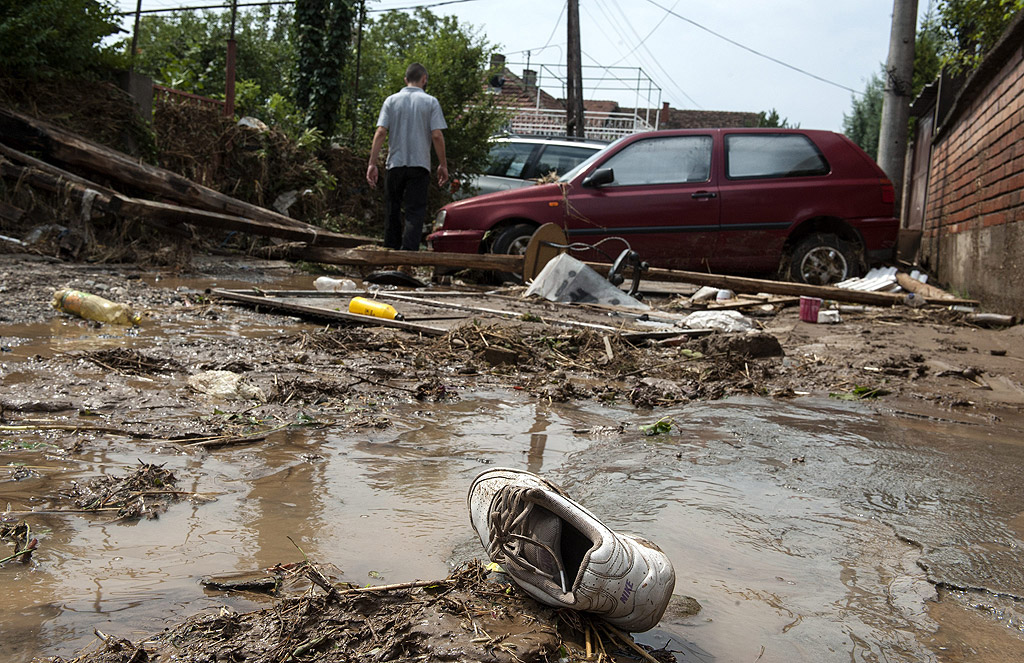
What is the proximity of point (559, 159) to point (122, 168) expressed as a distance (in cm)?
494

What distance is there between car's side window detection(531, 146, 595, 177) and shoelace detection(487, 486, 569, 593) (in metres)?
8.19

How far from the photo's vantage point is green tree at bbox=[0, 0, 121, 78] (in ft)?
25.8

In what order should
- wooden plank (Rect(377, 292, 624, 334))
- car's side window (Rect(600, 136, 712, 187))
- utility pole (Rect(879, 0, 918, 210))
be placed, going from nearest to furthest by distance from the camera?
wooden plank (Rect(377, 292, 624, 334))
car's side window (Rect(600, 136, 712, 187))
utility pole (Rect(879, 0, 918, 210))

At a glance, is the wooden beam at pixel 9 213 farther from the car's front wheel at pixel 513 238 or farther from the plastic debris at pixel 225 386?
the plastic debris at pixel 225 386

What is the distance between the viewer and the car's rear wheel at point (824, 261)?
789 centimetres

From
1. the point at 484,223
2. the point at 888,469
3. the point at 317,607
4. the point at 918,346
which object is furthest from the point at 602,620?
the point at 484,223

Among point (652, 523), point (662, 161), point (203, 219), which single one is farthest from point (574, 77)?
point (652, 523)

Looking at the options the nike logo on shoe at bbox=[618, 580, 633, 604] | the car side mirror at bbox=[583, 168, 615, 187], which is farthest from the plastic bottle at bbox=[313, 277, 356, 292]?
the nike logo on shoe at bbox=[618, 580, 633, 604]

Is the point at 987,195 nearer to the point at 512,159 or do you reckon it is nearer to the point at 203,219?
the point at 512,159

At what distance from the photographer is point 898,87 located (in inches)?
414

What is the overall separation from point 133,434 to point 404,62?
Answer: 1057 centimetres

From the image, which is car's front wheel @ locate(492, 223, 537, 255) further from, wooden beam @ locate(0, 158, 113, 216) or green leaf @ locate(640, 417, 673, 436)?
green leaf @ locate(640, 417, 673, 436)

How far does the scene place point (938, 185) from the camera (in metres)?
10.5

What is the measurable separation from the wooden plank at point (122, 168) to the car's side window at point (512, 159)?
2398 millimetres
